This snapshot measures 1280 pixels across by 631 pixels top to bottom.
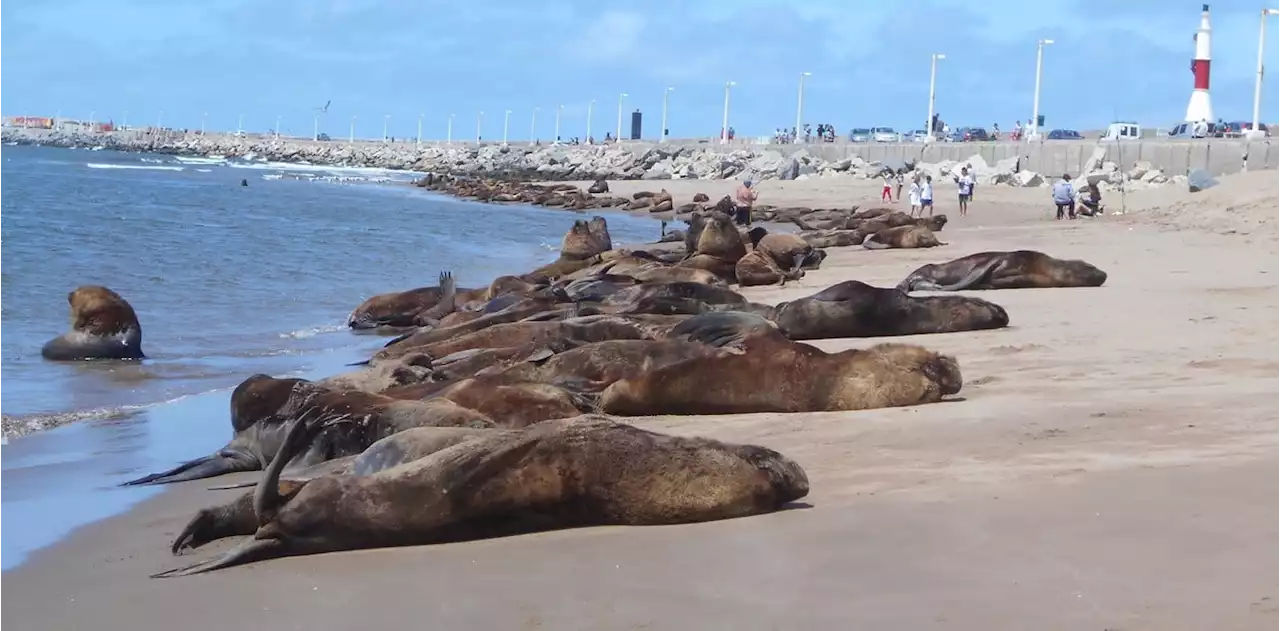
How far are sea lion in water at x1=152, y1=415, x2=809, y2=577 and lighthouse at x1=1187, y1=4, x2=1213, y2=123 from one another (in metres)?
56.4

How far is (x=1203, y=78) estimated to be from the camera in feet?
187

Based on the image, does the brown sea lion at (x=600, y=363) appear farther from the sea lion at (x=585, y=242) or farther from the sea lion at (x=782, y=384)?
the sea lion at (x=585, y=242)

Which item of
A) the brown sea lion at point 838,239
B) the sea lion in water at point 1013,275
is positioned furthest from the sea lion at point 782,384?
the brown sea lion at point 838,239

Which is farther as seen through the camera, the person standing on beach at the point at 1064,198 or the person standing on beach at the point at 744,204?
the person standing on beach at the point at 1064,198

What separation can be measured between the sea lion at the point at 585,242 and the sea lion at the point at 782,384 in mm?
10623

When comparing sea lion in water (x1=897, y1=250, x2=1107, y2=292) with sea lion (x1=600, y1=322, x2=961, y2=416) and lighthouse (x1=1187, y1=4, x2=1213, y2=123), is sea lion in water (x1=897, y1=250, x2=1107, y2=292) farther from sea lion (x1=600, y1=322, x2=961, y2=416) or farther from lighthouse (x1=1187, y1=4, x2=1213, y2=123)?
lighthouse (x1=1187, y1=4, x2=1213, y2=123)

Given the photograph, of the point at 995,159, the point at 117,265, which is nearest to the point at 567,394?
the point at 117,265

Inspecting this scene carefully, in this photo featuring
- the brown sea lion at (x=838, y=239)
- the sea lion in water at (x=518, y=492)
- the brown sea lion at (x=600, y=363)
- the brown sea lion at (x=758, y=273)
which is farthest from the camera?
the brown sea lion at (x=838, y=239)

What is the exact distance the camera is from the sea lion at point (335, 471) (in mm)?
5301

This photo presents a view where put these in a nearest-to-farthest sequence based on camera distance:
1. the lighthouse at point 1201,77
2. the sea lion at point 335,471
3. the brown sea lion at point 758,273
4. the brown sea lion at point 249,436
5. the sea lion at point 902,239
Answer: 1. the sea lion at point 335,471
2. the brown sea lion at point 249,436
3. the brown sea lion at point 758,273
4. the sea lion at point 902,239
5. the lighthouse at point 1201,77

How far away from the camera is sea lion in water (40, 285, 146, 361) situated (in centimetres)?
1158

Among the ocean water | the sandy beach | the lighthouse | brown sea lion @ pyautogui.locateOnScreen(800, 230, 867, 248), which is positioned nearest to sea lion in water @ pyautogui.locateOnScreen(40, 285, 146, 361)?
the ocean water

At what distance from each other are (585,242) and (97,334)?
8.39 m

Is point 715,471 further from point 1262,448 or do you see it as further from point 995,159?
point 995,159
